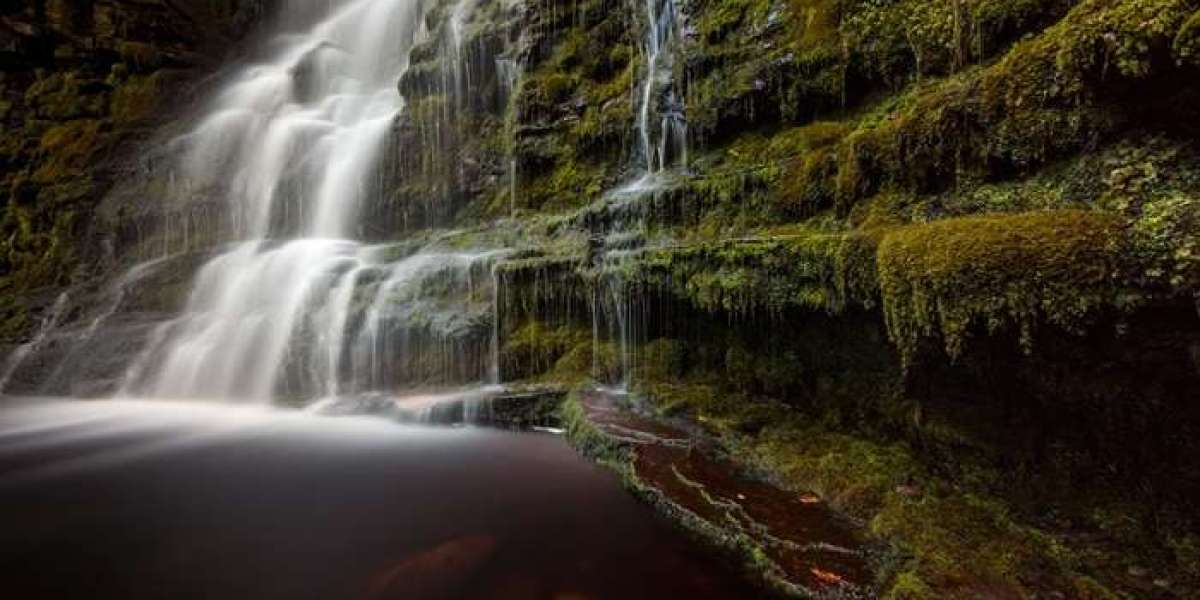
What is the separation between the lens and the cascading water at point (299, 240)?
9289 mm

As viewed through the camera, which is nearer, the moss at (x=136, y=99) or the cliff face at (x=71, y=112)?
the cliff face at (x=71, y=112)

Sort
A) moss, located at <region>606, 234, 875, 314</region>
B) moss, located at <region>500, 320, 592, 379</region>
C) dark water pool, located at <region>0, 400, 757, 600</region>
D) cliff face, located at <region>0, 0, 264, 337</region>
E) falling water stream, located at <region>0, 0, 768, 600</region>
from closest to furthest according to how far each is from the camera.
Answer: dark water pool, located at <region>0, 400, 757, 600</region>
falling water stream, located at <region>0, 0, 768, 600</region>
moss, located at <region>606, 234, 875, 314</region>
moss, located at <region>500, 320, 592, 379</region>
cliff face, located at <region>0, 0, 264, 337</region>

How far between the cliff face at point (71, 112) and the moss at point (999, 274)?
1715cm

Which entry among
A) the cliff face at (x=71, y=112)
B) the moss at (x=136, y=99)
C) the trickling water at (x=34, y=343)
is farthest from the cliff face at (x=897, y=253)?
the moss at (x=136, y=99)

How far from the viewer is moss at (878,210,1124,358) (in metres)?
3.03

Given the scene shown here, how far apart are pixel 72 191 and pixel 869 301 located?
21.0m

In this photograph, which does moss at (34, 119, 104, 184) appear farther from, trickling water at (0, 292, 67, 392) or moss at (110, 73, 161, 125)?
trickling water at (0, 292, 67, 392)

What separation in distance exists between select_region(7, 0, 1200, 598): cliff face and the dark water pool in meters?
1.53

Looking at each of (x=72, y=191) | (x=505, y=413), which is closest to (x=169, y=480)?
(x=505, y=413)

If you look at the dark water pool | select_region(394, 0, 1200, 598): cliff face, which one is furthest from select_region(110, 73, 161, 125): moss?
select_region(394, 0, 1200, 598): cliff face

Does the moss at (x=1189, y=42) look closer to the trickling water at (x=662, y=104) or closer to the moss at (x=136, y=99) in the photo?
the trickling water at (x=662, y=104)

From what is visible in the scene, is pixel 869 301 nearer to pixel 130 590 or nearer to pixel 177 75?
pixel 130 590

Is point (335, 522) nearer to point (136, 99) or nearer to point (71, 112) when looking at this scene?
point (71, 112)

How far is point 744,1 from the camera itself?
897 centimetres
